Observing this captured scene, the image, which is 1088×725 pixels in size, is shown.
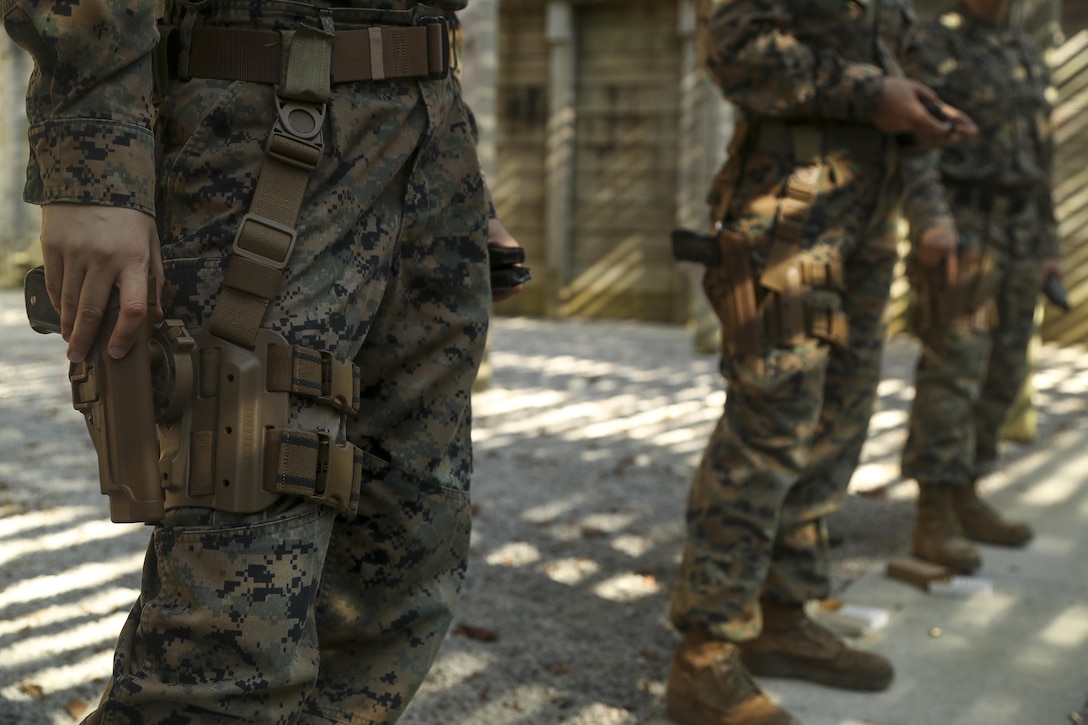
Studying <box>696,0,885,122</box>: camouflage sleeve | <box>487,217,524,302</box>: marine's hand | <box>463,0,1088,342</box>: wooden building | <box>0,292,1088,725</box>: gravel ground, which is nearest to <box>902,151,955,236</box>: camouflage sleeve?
<box>696,0,885,122</box>: camouflage sleeve

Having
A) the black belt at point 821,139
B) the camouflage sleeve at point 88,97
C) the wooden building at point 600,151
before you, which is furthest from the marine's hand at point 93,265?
the wooden building at point 600,151

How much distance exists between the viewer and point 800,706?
2404 mm

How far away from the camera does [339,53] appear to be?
134cm

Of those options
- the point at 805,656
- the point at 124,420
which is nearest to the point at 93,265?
the point at 124,420

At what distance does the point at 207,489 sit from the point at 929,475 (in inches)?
110

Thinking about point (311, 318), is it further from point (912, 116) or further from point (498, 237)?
point (912, 116)

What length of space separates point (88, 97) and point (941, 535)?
2918 mm

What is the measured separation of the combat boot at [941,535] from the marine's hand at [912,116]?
1.45 meters

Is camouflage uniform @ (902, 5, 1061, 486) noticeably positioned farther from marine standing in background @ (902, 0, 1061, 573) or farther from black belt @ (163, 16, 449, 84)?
black belt @ (163, 16, 449, 84)

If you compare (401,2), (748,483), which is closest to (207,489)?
(401,2)

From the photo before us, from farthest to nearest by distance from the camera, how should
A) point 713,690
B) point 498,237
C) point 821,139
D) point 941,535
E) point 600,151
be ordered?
point 600,151
point 941,535
point 821,139
point 713,690
point 498,237

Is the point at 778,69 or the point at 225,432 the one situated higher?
the point at 778,69

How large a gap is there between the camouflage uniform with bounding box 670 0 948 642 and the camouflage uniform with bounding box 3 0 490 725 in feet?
2.96

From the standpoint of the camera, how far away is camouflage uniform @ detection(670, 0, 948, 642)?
2.31 metres
